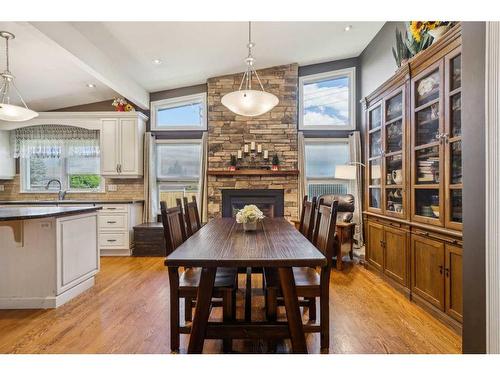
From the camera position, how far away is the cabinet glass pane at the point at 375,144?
3.55 metres

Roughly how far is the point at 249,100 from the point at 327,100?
3.11 m

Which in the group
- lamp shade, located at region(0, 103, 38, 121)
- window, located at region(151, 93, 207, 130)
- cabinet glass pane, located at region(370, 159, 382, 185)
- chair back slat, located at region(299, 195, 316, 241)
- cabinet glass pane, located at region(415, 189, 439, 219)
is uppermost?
window, located at region(151, 93, 207, 130)

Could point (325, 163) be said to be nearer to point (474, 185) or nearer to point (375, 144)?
point (375, 144)

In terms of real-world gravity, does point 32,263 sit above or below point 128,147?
below

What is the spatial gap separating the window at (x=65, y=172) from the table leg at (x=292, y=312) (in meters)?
4.72

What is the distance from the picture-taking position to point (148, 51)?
151 inches

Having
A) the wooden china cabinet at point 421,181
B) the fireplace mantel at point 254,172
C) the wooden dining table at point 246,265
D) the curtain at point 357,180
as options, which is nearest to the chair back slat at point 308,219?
the wooden dining table at point 246,265

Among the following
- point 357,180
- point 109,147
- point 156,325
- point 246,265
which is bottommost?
point 156,325

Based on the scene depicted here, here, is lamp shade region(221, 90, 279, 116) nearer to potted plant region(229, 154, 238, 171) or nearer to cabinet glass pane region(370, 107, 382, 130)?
cabinet glass pane region(370, 107, 382, 130)

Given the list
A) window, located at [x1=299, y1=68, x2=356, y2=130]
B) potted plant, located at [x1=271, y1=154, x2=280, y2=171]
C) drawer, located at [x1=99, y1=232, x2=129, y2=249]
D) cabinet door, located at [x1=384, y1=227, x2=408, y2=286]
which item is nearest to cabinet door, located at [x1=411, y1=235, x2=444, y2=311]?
cabinet door, located at [x1=384, y1=227, x2=408, y2=286]

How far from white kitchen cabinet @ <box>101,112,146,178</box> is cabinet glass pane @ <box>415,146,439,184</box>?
4.22 meters

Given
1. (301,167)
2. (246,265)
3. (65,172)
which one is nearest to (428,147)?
(246,265)

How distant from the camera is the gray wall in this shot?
1226mm

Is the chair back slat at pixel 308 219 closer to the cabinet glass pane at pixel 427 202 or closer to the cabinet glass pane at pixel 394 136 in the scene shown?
the cabinet glass pane at pixel 427 202
